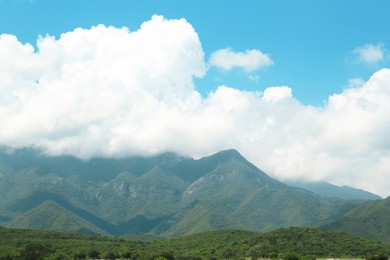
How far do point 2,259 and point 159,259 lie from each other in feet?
208

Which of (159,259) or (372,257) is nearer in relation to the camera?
(372,257)

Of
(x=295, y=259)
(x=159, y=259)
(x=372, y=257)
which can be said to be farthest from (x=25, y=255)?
(x=372, y=257)

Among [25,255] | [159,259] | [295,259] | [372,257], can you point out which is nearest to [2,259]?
[25,255]

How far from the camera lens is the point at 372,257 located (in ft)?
582

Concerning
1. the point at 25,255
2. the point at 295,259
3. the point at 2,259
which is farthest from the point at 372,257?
the point at 2,259

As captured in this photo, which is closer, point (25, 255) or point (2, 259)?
point (25, 255)

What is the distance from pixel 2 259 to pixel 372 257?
472 feet

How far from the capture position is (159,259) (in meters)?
190

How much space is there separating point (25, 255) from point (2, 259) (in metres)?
26.2

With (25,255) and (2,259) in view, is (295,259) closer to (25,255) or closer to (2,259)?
(25,255)

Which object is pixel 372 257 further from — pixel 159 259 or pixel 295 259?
pixel 159 259

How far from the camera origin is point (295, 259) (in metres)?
194

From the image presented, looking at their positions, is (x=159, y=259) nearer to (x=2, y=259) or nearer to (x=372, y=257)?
(x=2, y=259)

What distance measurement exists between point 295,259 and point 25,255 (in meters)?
104
